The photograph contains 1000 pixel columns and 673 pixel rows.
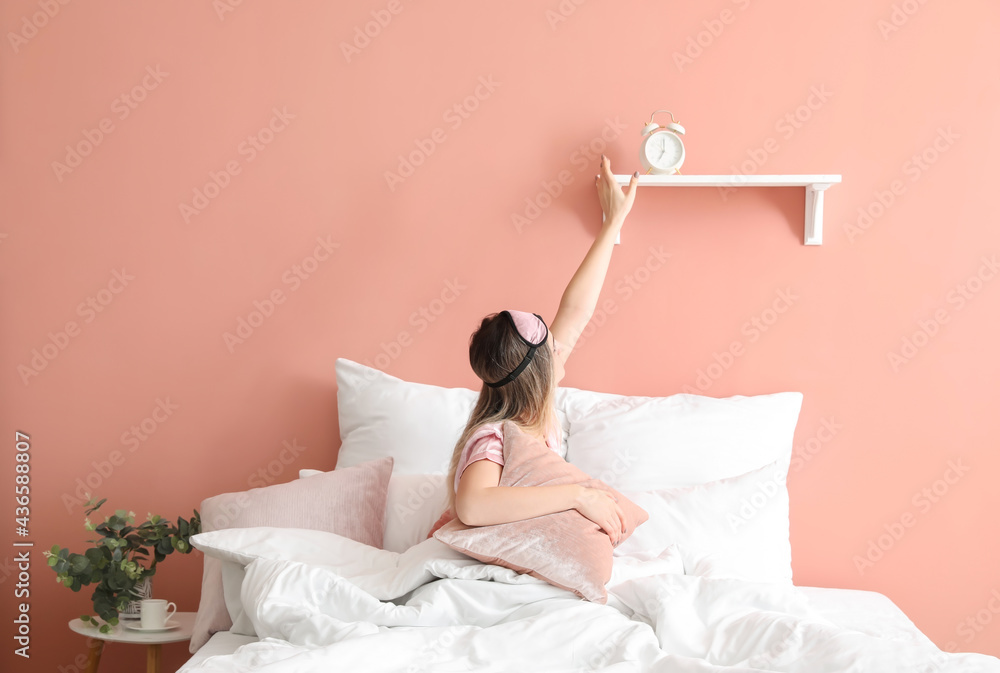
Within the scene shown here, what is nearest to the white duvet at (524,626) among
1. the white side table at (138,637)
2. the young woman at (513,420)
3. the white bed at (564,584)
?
the white bed at (564,584)

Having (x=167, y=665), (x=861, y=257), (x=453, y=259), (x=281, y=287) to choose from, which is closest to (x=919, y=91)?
(x=861, y=257)

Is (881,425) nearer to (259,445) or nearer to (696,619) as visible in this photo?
(696,619)

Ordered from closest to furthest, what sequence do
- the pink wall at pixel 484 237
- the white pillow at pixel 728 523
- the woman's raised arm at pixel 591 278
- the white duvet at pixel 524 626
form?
the white duvet at pixel 524 626, the white pillow at pixel 728 523, the woman's raised arm at pixel 591 278, the pink wall at pixel 484 237

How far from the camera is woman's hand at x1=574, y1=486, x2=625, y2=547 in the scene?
5.06ft

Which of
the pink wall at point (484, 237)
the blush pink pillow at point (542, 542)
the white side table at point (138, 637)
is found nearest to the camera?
the blush pink pillow at point (542, 542)

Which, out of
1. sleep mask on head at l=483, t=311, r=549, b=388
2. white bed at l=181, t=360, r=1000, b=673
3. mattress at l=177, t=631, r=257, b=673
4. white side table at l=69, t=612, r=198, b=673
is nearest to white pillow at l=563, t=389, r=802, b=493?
white bed at l=181, t=360, r=1000, b=673

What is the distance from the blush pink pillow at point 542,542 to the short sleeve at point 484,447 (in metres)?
0.04

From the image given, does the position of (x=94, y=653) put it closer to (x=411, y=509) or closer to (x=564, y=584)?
(x=411, y=509)

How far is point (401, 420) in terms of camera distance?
2.08 meters

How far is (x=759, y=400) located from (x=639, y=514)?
0.60 m

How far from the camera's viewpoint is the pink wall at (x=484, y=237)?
6.95 ft

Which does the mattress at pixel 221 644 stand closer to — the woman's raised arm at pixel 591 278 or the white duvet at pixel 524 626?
the white duvet at pixel 524 626

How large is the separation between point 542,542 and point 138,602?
1158 mm

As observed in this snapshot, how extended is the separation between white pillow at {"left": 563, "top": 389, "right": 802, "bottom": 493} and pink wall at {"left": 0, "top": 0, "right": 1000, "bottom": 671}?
137 mm
